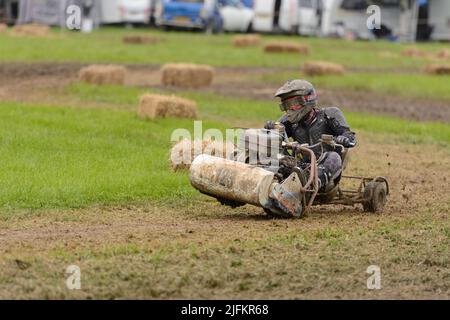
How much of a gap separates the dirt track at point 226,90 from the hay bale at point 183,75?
29 centimetres

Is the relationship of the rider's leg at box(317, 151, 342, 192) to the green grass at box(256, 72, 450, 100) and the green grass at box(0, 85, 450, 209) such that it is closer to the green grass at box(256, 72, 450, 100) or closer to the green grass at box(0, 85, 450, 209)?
the green grass at box(0, 85, 450, 209)

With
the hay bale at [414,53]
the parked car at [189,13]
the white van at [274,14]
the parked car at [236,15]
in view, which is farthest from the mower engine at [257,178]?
the white van at [274,14]

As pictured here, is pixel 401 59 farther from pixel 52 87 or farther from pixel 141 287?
pixel 141 287

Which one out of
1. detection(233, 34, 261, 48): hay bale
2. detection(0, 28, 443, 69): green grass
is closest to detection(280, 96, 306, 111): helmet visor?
detection(0, 28, 443, 69): green grass

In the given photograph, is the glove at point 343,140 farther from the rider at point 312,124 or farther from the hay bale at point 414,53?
the hay bale at point 414,53

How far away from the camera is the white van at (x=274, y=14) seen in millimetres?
48500

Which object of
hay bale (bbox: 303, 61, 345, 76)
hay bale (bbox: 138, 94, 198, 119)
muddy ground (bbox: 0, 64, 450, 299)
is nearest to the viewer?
muddy ground (bbox: 0, 64, 450, 299)

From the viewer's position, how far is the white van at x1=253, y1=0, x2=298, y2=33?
4850 centimetres

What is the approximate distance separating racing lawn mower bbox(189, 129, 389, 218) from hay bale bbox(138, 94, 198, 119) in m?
7.63

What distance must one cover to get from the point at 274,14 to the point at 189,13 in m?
5.33

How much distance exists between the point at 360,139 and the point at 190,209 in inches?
300

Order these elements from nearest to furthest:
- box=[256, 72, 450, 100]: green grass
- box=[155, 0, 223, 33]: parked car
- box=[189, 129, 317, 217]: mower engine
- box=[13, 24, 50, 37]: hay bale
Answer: box=[189, 129, 317, 217]: mower engine
box=[256, 72, 450, 100]: green grass
box=[13, 24, 50, 37]: hay bale
box=[155, 0, 223, 33]: parked car

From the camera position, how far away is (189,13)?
46.3 metres

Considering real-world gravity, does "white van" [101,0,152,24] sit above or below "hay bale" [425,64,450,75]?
above
